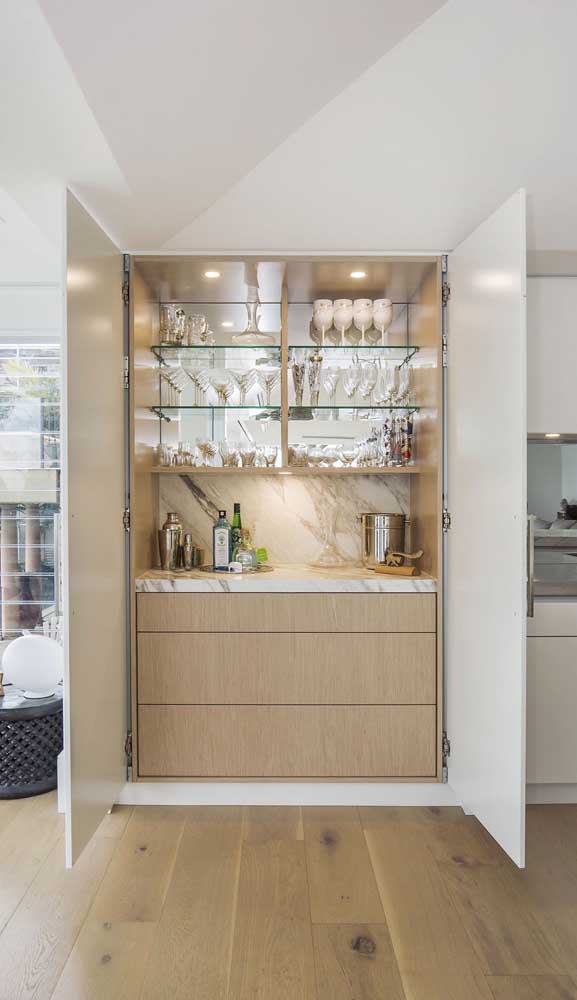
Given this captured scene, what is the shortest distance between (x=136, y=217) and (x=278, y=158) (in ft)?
1.86

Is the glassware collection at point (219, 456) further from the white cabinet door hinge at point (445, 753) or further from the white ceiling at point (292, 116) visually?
the white cabinet door hinge at point (445, 753)

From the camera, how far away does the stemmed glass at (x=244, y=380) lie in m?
3.12

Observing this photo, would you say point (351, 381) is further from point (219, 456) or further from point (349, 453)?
point (219, 456)

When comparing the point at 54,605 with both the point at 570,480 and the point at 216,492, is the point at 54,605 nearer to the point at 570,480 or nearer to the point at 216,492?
the point at 216,492

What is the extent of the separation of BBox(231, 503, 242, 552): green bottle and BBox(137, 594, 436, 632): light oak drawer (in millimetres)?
446

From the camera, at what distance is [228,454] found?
312 centimetres

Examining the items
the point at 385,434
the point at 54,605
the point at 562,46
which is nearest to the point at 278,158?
the point at 562,46

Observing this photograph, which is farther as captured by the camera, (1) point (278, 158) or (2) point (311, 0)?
(1) point (278, 158)

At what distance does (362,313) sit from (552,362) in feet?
2.72

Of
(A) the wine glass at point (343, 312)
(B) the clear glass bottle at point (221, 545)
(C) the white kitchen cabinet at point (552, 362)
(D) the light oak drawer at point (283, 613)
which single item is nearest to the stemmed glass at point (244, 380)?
(A) the wine glass at point (343, 312)

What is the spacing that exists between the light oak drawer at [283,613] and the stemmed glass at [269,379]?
0.93 metres

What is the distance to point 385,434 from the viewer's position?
3191 mm

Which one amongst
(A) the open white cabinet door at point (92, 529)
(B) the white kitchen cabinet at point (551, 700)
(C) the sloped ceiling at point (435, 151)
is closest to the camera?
(C) the sloped ceiling at point (435, 151)

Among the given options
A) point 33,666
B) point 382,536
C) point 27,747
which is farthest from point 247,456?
point 27,747
